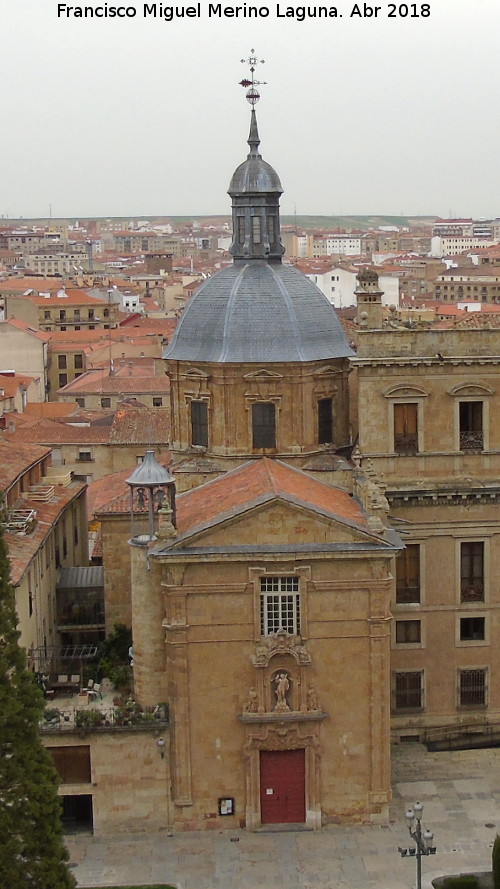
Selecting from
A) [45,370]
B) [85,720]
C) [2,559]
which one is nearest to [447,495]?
[85,720]

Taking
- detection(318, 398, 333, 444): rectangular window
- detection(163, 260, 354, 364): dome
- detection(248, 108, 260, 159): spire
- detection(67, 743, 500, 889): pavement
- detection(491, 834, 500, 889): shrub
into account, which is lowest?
detection(67, 743, 500, 889): pavement

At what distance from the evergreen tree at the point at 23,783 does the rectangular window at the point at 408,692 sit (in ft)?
57.5

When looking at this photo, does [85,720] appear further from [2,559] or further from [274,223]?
[274,223]

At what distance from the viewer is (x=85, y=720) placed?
130 feet

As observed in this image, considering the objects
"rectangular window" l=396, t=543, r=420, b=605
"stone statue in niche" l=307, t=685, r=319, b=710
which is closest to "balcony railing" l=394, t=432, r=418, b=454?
"rectangular window" l=396, t=543, r=420, b=605

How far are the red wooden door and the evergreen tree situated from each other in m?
8.89

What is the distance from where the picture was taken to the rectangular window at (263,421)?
152 feet

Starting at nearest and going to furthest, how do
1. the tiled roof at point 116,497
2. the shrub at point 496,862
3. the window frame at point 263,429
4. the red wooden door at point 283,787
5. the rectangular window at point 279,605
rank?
the shrub at point 496,862 → the rectangular window at point 279,605 → the red wooden door at point 283,787 → the window frame at point 263,429 → the tiled roof at point 116,497

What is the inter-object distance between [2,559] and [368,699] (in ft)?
44.1

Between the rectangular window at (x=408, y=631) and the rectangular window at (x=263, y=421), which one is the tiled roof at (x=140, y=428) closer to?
the rectangular window at (x=263, y=421)

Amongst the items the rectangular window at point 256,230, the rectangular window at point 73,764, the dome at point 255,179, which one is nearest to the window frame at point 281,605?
the rectangular window at point 73,764

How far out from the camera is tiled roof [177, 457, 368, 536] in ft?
131

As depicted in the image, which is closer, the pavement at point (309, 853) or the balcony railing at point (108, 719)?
the pavement at point (309, 853)

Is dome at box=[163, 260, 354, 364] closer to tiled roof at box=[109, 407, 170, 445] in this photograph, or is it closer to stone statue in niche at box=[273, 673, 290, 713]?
stone statue in niche at box=[273, 673, 290, 713]
